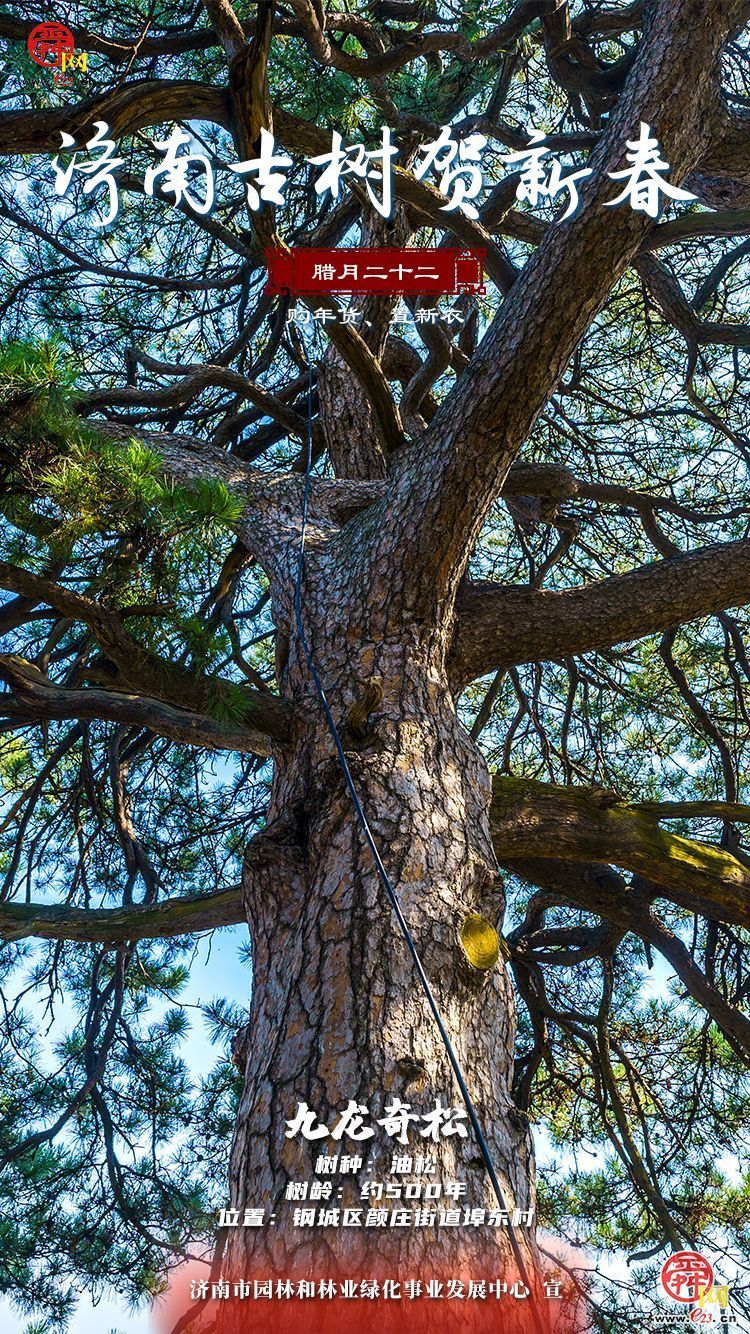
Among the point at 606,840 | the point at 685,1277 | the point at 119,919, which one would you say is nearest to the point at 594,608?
the point at 606,840

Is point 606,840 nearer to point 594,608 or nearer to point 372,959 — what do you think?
point 594,608

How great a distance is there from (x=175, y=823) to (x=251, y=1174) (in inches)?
103

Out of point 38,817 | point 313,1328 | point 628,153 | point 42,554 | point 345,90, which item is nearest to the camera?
point 313,1328

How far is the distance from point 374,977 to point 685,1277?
84.9 inches

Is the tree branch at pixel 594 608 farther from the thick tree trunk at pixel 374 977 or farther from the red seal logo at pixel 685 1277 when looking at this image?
the red seal logo at pixel 685 1277

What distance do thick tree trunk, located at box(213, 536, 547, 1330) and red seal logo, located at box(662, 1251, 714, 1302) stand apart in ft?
5.82

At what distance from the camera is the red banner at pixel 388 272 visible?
2.90m

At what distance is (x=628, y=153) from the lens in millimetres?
2238

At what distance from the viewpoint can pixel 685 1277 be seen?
2.92 metres

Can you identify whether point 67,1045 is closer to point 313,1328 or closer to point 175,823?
point 175,823

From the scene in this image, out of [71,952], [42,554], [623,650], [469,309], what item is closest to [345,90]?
[469,309]

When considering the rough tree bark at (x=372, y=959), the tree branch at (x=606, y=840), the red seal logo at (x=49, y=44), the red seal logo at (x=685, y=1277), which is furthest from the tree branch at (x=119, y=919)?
the red seal logo at (x=49, y=44)

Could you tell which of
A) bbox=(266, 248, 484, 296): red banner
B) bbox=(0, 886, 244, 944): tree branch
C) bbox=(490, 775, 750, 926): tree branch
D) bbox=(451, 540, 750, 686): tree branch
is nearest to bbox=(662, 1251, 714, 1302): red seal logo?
bbox=(490, 775, 750, 926): tree branch

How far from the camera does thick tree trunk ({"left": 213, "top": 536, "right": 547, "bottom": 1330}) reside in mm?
1267
